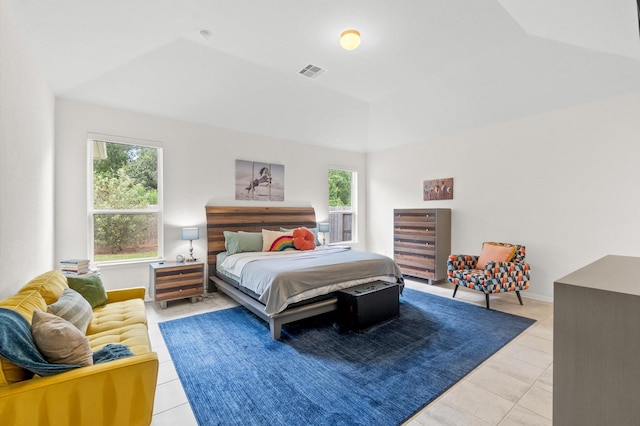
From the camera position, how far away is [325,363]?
2592 mm

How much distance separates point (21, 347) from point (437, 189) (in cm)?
566

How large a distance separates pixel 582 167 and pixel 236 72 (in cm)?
481

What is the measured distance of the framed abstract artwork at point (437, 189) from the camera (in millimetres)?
5426

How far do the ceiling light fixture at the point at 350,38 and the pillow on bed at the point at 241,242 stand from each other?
9.89ft

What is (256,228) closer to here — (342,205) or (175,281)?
(175,281)

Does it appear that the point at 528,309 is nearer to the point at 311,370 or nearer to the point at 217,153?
the point at 311,370

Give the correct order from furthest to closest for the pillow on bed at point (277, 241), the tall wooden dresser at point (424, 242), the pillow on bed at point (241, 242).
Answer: the tall wooden dresser at point (424, 242) < the pillow on bed at point (277, 241) < the pillow on bed at point (241, 242)

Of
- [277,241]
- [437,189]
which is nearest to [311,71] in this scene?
[277,241]

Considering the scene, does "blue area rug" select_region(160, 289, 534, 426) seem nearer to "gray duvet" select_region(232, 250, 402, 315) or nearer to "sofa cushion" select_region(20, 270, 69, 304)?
"gray duvet" select_region(232, 250, 402, 315)

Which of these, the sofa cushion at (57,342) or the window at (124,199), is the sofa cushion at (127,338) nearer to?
the sofa cushion at (57,342)

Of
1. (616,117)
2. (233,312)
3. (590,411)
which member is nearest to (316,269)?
(233,312)

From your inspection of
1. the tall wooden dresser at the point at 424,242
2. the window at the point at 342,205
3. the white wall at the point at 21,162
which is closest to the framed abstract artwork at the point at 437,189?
the tall wooden dresser at the point at 424,242

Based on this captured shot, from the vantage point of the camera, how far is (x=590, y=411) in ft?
2.75

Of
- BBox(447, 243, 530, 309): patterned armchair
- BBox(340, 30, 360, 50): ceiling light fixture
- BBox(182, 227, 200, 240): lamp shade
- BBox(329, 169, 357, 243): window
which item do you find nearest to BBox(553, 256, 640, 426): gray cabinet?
BBox(340, 30, 360, 50): ceiling light fixture
